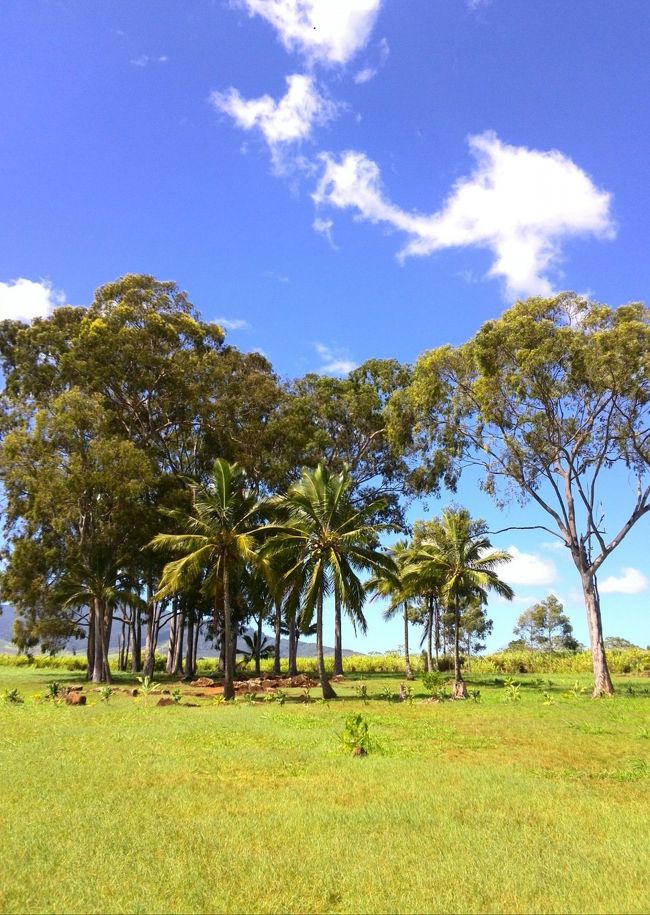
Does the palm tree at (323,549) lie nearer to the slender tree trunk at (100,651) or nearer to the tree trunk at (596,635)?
the tree trunk at (596,635)

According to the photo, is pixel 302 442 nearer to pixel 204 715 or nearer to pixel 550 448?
pixel 550 448

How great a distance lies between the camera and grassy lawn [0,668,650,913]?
550 cm

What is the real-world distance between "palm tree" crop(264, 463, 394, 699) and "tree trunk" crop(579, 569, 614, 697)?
8.19 m

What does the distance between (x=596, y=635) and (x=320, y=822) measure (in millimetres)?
21323

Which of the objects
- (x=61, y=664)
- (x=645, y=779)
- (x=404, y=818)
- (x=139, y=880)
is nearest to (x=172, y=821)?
(x=139, y=880)

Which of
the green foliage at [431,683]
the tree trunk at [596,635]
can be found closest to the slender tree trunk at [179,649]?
the green foliage at [431,683]

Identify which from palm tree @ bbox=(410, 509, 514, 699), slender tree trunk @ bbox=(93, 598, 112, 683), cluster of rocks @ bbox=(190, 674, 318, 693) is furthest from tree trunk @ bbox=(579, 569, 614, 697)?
slender tree trunk @ bbox=(93, 598, 112, 683)

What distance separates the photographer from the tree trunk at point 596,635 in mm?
25219

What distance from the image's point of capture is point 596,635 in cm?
2550

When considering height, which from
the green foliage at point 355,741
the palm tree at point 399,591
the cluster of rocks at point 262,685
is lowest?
the cluster of rocks at point 262,685

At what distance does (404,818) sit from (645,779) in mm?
4935

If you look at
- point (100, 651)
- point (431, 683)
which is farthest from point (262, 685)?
point (100, 651)

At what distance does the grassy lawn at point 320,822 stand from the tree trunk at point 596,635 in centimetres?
1128

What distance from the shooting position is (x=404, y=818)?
7.62m
